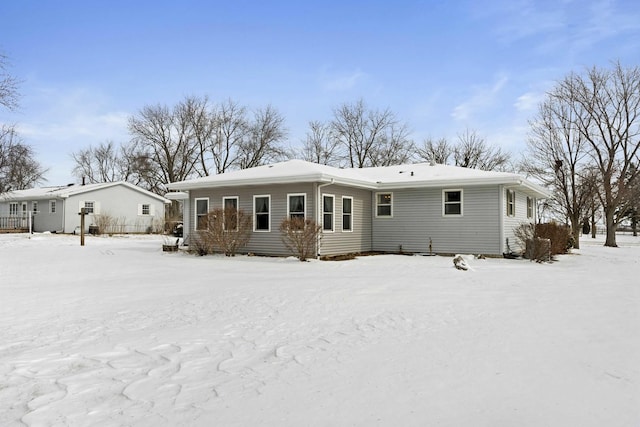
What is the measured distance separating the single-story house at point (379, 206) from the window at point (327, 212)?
33 mm

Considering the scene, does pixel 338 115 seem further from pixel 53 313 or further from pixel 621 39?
pixel 53 313

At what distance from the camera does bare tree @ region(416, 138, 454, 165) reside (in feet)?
133

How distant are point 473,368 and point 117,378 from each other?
3.00 meters

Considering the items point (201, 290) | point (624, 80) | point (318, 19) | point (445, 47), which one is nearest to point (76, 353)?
point (201, 290)

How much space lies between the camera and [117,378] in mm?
3742

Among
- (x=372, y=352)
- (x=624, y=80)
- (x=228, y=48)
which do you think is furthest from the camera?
(x=624, y=80)

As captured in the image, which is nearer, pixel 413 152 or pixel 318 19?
pixel 318 19

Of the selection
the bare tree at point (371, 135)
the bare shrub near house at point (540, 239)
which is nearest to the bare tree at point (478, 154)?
the bare tree at point (371, 135)

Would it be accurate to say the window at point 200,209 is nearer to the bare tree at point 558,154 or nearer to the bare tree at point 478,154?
the bare tree at point 558,154

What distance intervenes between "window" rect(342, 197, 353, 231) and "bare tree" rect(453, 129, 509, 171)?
26.4 metres

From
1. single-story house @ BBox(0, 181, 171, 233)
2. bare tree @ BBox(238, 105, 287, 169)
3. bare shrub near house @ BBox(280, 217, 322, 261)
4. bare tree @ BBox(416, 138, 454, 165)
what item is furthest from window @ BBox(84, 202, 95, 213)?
bare tree @ BBox(416, 138, 454, 165)

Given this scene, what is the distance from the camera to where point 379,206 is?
17062 millimetres

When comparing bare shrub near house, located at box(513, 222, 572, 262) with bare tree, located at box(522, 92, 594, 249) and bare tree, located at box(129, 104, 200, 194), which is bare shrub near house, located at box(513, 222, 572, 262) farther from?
bare tree, located at box(129, 104, 200, 194)

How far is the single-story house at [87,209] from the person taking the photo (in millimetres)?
28672
